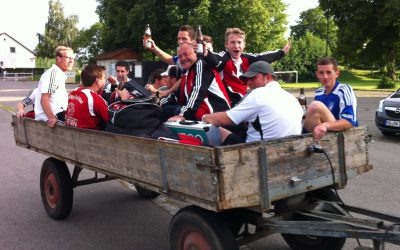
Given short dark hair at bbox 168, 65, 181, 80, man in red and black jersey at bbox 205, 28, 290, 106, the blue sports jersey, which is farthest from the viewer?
short dark hair at bbox 168, 65, 181, 80

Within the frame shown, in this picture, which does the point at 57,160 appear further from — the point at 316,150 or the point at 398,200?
the point at 398,200

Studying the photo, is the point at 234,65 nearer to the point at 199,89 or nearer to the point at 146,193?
the point at 199,89

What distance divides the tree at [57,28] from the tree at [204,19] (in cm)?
4871

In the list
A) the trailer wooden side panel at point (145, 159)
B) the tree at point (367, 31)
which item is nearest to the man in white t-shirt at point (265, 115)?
the trailer wooden side panel at point (145, 159)

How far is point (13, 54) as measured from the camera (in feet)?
295

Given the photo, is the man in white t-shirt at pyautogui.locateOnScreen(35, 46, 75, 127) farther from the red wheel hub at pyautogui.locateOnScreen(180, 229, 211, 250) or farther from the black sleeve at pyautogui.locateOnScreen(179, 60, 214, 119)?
the red wheel hub at pyautogui.locateOnScreen(180, 229, 211, 250)

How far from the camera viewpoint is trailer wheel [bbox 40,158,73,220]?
5.35 metres

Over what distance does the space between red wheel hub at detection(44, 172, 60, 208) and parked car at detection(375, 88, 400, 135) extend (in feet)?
28.4

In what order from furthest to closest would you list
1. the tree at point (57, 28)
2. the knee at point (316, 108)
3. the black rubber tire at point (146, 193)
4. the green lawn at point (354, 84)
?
1. the tree at point (57, 28)
2. the green lawn at point (354, 84)
3. the black rubber tire at point (146, 193)
4. the knee at point (316, 108)

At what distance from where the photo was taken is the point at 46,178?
5.71 m

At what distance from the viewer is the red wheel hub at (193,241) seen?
3.26 metres

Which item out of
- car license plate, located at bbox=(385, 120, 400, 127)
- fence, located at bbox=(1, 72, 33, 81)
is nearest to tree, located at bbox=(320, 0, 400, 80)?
car license plate, located at bbox=(385, 120, 400, 127)

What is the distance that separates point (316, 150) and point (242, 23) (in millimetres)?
33269

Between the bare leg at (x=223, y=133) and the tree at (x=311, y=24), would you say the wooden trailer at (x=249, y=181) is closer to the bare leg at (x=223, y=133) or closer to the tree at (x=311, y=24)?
the bare leg at (x=223, y=133)
